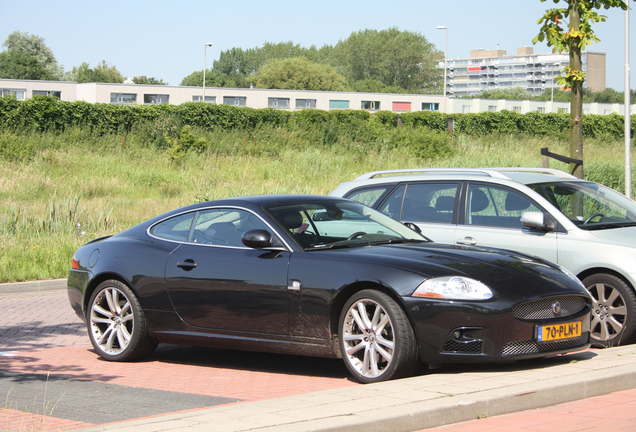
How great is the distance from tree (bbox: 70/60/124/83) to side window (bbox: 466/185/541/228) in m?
118

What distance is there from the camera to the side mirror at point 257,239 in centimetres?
600

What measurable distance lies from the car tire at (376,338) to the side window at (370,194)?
10.8 feet

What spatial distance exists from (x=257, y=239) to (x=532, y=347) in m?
2.26

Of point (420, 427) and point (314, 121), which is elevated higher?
point (314, 121)

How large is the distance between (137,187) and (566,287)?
23.2 metres

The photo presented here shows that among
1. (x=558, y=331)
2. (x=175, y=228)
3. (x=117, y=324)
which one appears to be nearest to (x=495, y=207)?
(x=558, y=331)

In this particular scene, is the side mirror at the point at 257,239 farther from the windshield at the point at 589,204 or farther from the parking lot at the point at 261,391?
the windshield at the point at 589,204

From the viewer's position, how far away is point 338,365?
6.64 meters

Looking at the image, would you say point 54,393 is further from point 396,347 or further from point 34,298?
point 34,298

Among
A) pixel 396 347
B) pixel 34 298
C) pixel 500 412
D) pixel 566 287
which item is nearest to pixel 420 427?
pixel 500 412

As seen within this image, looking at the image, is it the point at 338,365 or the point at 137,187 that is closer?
the point at 338,365

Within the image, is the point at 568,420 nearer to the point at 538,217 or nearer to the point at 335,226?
the point at 335,226

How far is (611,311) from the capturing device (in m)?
6.85

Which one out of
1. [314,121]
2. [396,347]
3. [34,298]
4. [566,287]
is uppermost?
[314,121]
